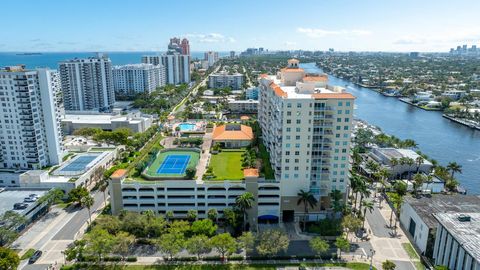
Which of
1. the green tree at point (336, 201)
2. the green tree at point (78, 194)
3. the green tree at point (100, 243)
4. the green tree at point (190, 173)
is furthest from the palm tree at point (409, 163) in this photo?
the green tree at point (78, 194)

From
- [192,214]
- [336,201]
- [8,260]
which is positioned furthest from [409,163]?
[8,260]

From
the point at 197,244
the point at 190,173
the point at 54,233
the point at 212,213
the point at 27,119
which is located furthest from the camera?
the point at 27,119

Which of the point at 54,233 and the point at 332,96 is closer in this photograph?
the point at 54,233

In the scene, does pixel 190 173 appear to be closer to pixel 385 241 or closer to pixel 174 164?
pixel 174 164

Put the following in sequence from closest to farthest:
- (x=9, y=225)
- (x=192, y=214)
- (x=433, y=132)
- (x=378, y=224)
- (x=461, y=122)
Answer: (x=9, y=225) → (x=192, y=214) → (x=378, y=224) → (x=433, y=132) → (x=461, y=122)

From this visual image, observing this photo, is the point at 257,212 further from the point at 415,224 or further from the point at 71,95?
the point at 71,95

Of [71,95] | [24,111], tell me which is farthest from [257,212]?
[71,95]
